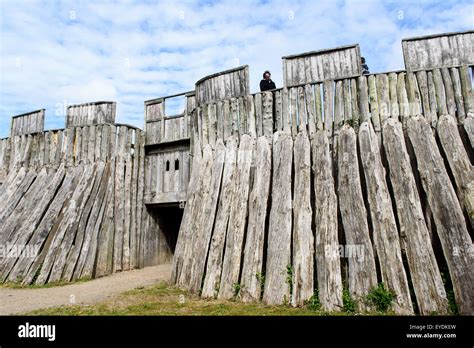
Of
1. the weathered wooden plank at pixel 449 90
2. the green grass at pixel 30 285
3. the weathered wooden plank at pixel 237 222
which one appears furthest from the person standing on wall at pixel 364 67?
the green grass at pixel 30 285

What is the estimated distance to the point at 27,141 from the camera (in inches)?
535

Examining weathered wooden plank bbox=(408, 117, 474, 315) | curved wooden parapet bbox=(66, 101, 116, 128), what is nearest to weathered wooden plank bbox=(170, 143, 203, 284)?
weathered wooden plank bbox=(408, 117, 474, 315)

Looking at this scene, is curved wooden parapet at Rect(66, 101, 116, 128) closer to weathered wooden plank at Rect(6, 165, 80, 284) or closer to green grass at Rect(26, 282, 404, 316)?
weathered wooden plank at Rect(6, 165, 80, 284)

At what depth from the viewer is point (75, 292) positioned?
8398 millimetres

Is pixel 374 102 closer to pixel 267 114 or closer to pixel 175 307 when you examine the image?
pixel 267 114

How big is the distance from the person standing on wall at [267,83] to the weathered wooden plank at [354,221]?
2757mm

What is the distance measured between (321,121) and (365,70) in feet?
6.65

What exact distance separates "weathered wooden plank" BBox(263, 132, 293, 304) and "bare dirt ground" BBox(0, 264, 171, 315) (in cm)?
393

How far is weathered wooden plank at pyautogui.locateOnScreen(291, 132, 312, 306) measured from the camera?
599 cm

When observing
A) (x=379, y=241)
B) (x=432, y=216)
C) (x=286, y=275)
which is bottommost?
(x=286, y=275)

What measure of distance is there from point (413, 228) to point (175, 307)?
457 cm

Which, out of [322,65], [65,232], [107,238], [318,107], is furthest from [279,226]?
[65,232]
